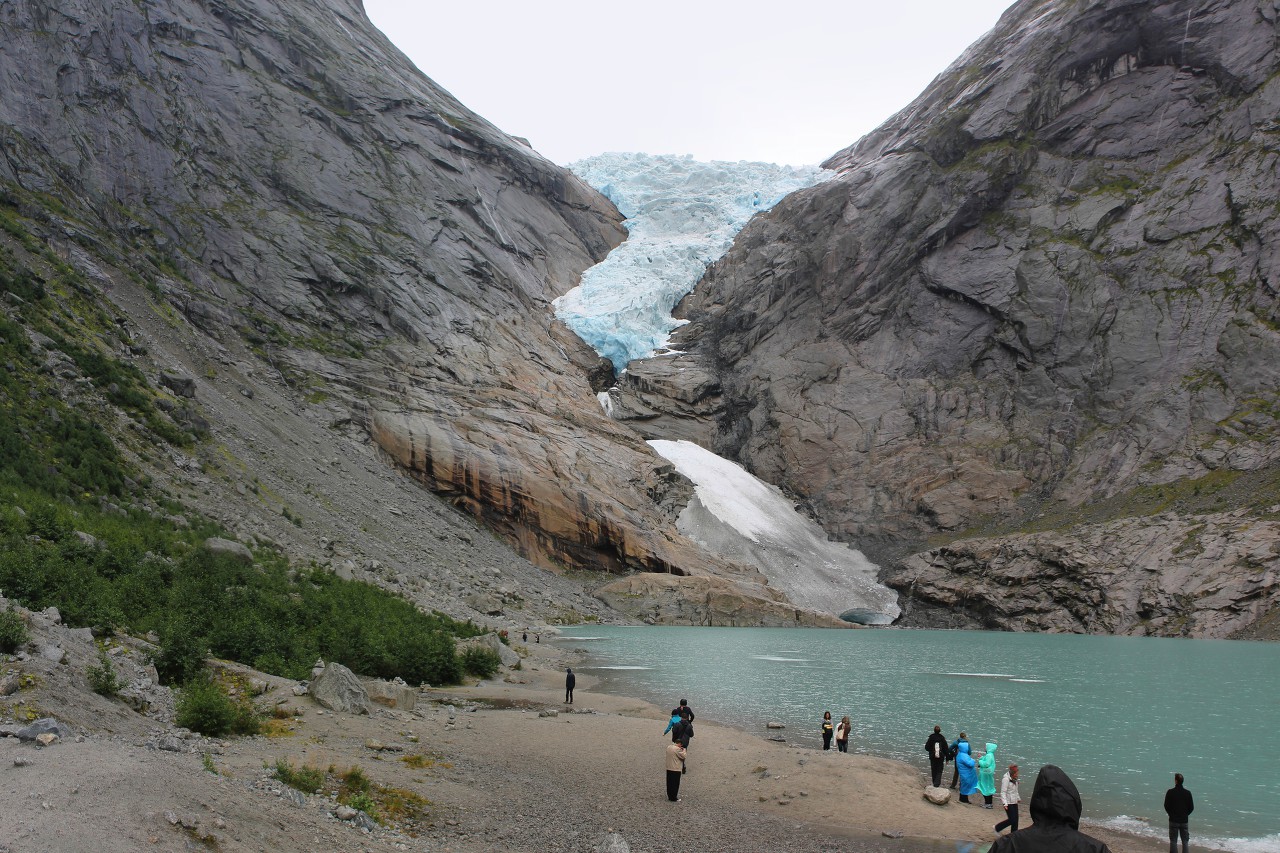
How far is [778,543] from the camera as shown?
248 ft

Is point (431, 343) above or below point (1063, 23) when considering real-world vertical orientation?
below

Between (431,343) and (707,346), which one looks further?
(707,346)

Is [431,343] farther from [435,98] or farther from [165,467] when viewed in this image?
[435,98]

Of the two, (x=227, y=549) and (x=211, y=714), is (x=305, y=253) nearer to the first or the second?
(x=227, y=549)

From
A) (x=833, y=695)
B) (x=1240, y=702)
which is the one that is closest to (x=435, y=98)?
(x=833, y=695)

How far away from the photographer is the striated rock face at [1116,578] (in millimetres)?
50406

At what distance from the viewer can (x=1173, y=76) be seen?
82000 millimetres

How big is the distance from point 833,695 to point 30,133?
59.2 m

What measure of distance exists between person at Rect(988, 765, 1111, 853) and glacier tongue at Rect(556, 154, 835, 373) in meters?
95.8

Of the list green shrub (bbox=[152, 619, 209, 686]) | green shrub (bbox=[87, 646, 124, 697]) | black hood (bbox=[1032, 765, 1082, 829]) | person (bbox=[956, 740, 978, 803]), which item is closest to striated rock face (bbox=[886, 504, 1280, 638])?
person (bbox=[956, 740, 978, 803])

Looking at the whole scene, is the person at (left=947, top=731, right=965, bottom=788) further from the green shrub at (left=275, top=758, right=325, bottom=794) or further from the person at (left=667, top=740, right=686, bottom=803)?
the green shrub at (left=275, top=758, right=325, bottom=794)

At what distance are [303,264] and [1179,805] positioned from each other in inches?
2616

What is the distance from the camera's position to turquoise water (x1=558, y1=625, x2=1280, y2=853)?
1593 centimetres

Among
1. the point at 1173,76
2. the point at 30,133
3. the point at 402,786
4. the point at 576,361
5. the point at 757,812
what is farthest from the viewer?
the point at 576,361
